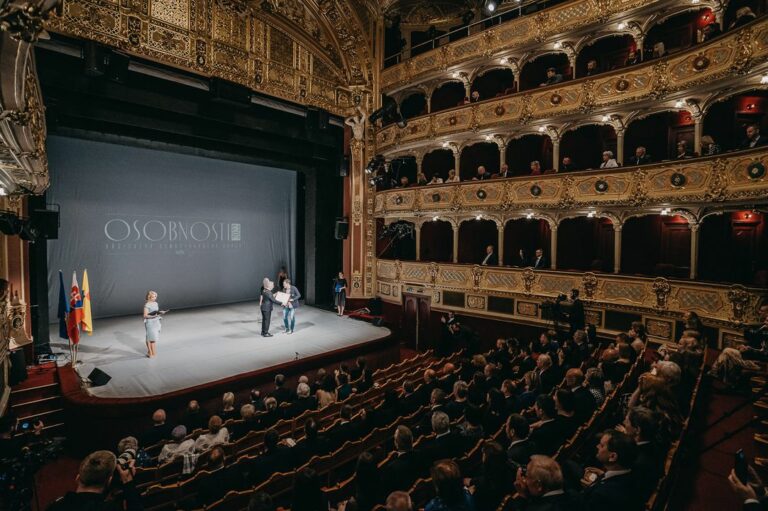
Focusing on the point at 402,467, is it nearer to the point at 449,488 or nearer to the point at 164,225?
the point at 449,488

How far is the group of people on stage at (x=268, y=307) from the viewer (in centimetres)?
791

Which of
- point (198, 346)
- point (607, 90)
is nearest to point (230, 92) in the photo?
point (198, 346)

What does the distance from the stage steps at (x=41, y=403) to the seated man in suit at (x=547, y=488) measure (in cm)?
→ 782

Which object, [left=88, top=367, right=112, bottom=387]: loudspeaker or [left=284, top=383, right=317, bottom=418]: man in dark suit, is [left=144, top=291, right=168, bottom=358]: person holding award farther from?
[left=284, top=383, right=317, bottom=418]: man in dark suit

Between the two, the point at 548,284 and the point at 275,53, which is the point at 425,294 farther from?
the point at 275,53

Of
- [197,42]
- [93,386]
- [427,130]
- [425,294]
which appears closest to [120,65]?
[197,42]

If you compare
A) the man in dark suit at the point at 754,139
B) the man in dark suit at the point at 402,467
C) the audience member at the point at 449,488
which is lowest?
the man in dark suit at the point at 402,467

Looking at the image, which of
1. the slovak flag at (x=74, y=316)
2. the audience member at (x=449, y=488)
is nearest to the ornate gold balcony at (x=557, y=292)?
the audience member at (x=449, y=488)

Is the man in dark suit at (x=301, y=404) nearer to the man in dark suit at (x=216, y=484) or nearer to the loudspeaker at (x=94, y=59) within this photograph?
the man in dark suit at (x=216, y=484)

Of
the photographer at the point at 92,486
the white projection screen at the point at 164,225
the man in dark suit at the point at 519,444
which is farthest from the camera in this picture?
the white projection screen at the point at 164,225

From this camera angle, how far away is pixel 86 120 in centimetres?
886

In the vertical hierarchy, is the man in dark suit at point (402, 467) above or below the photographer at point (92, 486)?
below

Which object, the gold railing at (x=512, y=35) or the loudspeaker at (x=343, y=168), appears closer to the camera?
the gold railing at (x=512, y=35)

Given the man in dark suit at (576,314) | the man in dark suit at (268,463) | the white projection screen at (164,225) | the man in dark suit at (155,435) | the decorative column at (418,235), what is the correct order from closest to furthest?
the man in dark suit at (268,463), the man in dark suit at (155,435), the man in dark suit at (576,314), the white projection screen at (164,225), the decorative column at (418,235)
